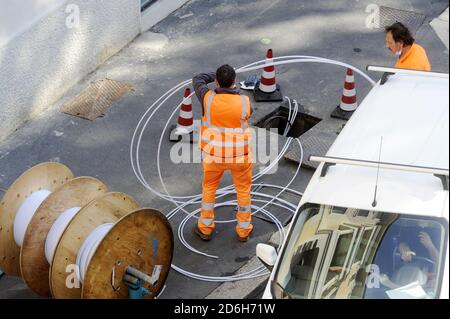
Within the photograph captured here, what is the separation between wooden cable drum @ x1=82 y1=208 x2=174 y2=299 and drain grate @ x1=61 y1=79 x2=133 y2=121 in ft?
11.2

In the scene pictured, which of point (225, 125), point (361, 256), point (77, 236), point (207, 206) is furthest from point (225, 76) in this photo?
point (361, 256)

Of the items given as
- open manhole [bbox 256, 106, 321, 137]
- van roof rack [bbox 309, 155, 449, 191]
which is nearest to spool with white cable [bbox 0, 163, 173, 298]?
van roof rack [bbox 309, 155, 449, 191]

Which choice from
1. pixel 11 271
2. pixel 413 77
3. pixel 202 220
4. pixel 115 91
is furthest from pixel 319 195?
pixel 115 91

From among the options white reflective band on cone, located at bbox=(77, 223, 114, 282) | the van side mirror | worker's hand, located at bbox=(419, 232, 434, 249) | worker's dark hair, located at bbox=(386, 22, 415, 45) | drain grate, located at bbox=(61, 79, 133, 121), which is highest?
worker's dark hair, located at bbox=(386, 22, 415, 45)

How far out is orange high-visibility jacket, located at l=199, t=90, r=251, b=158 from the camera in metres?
8.08

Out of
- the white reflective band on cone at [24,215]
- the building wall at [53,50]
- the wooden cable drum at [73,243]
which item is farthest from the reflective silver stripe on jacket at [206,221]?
the building wall at [53,50]

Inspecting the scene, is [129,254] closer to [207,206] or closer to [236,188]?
[207,206]

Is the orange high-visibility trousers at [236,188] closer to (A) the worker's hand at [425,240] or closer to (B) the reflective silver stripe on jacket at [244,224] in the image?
(B) the reflective silver stripe on jacket at [244,224]

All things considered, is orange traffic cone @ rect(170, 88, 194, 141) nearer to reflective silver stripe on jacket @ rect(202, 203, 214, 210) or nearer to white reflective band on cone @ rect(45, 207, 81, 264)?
reflective silver stripe on jacket @ rect(202, 203, 214, 210)

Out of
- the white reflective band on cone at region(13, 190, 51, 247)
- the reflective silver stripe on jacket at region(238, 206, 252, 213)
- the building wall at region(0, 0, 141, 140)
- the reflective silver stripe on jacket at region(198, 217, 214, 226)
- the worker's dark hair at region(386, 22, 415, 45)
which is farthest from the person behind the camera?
the building wall at region(0, 0, 141, 140)

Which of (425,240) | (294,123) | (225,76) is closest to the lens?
(425,240)

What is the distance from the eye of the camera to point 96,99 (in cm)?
1108

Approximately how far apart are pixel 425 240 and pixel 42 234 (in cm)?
322

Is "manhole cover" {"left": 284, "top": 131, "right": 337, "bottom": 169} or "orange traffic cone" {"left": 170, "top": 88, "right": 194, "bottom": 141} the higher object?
"orange traffic cone" {"left": 170, "top": 88, "right": 194, "bottom": 141}
